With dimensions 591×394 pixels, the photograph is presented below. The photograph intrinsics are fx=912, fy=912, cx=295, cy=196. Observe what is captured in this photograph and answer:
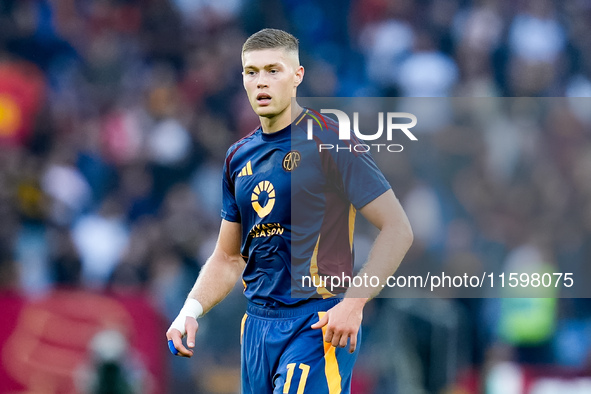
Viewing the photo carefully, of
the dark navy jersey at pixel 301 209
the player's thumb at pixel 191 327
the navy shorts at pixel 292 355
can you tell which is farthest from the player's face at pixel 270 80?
the player's thumb at pixel 191 327

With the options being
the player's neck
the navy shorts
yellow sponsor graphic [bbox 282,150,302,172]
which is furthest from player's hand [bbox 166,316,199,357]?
the player's neck

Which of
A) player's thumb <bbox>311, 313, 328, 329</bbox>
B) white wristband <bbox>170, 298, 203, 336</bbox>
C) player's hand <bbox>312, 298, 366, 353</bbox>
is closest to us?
player's hand <bbox>312, 298, 366, 353</bbox>

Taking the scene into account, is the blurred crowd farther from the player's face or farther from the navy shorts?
the player's face

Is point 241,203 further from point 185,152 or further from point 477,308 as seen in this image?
point 185,152

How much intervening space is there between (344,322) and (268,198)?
887 mm

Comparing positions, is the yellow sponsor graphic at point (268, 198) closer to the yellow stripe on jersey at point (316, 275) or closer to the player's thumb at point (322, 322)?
the yellow stripe on jersey at point (316, 275)

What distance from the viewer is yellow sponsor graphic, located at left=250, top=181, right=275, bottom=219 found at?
4.97 m

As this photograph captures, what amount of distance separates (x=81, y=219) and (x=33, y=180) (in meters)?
0.90

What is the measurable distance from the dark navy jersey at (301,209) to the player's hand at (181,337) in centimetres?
36

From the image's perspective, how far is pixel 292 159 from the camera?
196 inches

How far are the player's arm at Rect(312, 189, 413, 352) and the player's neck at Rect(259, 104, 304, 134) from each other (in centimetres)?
70

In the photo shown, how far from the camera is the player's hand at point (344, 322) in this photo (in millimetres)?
4465

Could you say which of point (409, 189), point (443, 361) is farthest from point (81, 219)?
point (443, 361)

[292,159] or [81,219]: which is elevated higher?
[81,219]
